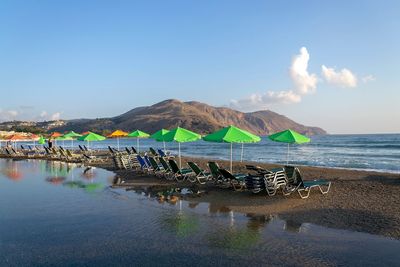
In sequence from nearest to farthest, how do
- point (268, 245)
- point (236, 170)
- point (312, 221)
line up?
point (268, 245), point (312, 221), point (236, 170)

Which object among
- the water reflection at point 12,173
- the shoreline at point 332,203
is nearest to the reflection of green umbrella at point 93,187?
the shoreline at point 332,203

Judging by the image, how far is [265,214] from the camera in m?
8.64

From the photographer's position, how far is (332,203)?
31.3 feet

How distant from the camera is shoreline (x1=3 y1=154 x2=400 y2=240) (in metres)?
7.69

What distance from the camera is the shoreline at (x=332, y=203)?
7.69 metres

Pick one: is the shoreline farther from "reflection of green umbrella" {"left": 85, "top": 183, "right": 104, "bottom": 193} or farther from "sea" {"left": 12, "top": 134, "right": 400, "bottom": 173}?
"sea" {"left": 12, "top": 134, "right": 400, "bottom": 173}

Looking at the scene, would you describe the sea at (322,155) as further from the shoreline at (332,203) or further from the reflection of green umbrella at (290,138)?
the shoreline at (332,203)

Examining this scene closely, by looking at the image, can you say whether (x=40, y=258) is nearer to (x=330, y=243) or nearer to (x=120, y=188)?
(x=330, y=243)

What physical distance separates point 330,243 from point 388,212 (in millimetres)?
2943

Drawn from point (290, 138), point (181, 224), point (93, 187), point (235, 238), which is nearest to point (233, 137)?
point (290, 138)

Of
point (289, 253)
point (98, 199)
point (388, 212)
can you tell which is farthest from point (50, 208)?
point (388, 212)

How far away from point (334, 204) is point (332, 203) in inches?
4.9

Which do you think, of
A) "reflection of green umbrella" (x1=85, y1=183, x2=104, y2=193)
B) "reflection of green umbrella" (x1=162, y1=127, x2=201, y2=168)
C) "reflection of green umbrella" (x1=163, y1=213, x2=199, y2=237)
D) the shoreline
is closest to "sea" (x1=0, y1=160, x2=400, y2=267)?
"reflection of green umbrella" (x1=163, y1=213, x2=199, y2=237)

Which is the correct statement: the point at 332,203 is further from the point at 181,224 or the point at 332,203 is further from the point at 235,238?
the point at 181,224
